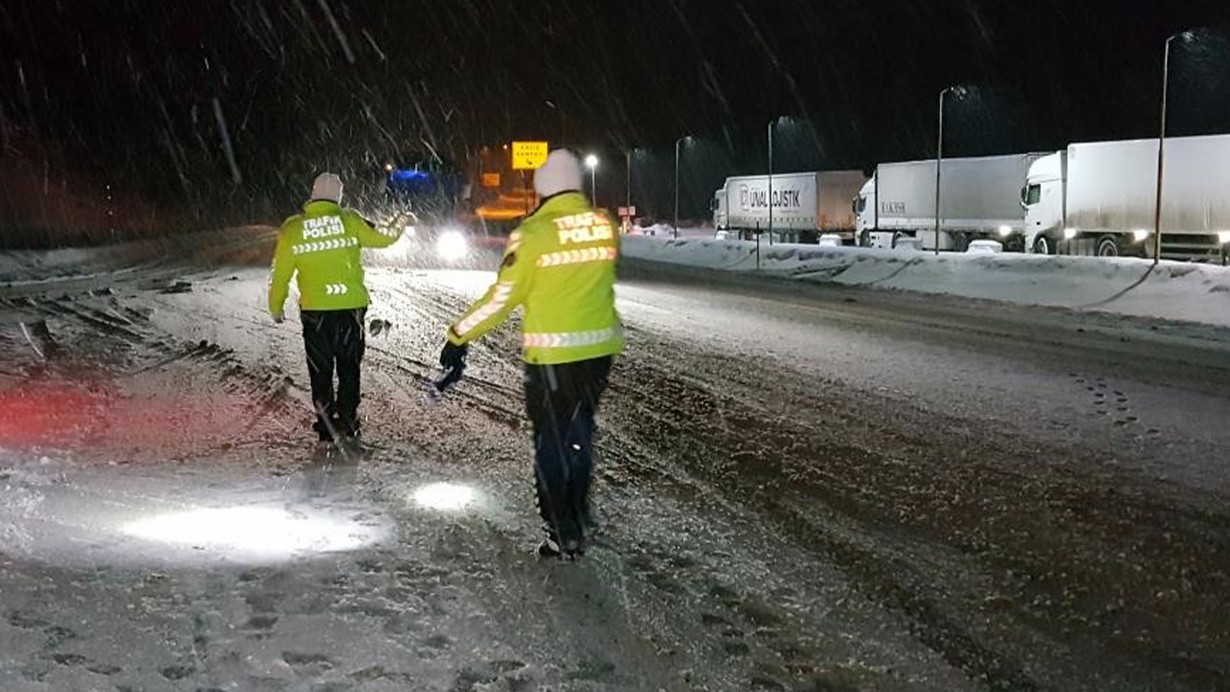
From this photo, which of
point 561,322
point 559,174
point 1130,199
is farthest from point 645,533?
point 1130,199

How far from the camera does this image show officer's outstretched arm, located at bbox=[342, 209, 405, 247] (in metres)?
8.81

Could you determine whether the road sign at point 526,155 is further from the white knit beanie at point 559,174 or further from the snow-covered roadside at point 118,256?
the white knit beanie at point 559,174

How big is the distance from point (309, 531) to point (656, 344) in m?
9.13

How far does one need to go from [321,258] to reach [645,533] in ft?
10.9

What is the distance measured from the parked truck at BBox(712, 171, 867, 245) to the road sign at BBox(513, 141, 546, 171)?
10644 mm

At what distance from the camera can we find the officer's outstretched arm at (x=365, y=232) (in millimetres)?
8812

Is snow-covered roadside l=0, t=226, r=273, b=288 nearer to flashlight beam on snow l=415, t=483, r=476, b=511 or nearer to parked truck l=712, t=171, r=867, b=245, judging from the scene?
flashlight beam on snow l=415, t=483, r=476, b=511

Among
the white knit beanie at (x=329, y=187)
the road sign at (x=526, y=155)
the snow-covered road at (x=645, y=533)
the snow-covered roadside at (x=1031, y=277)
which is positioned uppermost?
the road sign at (x=526, y=155)

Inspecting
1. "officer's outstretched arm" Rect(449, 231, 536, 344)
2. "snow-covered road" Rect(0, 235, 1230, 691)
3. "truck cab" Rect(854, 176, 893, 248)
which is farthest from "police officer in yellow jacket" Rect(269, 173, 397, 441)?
"truck cab" Rect(854, 176, 893, 248)

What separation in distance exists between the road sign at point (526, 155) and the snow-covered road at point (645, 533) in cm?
4759

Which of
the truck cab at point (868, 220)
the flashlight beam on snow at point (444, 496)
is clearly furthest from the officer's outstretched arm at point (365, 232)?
the truck cab at point (868, 220)

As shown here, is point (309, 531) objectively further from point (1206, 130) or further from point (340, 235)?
point (1206, 130)

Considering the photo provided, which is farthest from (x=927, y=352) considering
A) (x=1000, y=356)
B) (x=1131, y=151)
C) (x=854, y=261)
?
(x=1131, y=151)

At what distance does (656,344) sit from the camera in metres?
15.5
